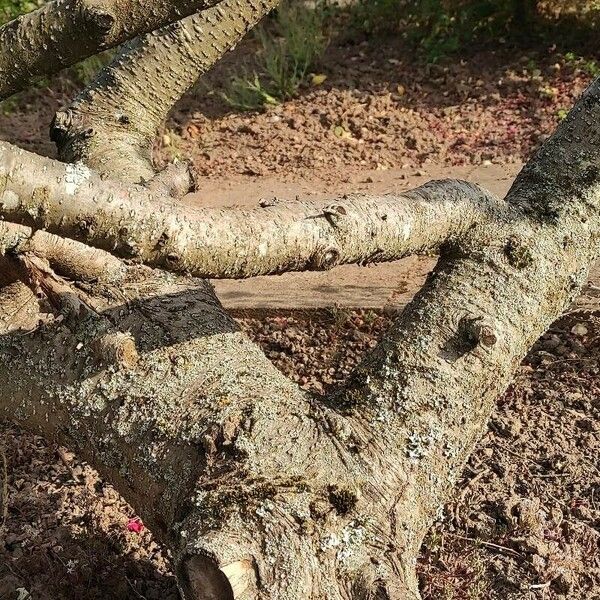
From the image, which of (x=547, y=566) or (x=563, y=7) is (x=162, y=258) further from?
(x=563, y=7)

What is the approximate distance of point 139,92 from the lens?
2.81 meters

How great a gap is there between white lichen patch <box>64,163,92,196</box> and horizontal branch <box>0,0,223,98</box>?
178 mm

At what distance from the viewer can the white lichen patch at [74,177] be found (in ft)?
4.35

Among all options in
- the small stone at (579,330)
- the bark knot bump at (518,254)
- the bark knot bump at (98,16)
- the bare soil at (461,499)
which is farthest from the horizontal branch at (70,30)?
the small stone at (579,330)

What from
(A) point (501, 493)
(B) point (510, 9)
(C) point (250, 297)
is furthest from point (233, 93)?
(A) point (501, 493)

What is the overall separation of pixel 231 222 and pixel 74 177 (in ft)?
1.17

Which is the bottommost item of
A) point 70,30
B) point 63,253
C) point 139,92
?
point 63,253

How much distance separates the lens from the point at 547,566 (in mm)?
2318

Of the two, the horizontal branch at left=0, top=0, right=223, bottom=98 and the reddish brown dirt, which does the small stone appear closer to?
the reddish brown dirt

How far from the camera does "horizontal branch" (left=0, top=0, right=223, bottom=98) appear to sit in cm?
121

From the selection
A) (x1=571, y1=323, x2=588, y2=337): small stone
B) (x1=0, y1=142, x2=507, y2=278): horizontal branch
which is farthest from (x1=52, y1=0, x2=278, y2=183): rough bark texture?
(x1=571, y1=323, x2=588, y2=337): small stone

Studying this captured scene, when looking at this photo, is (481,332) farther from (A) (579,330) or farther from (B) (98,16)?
(A) (579,330)

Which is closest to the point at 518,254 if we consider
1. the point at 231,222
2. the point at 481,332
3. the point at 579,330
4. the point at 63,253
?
the point at 481,332

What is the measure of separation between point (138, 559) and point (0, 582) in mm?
394
